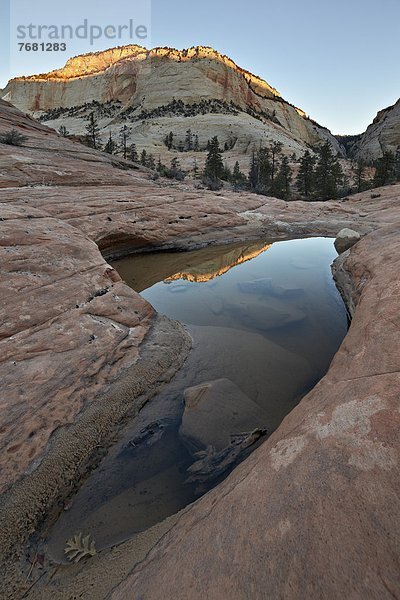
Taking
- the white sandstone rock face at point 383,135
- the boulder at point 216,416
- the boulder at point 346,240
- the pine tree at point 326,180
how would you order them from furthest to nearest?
1. the white sandstone rock face at point 383,135
2. the pine tree at point 326,180
3. the boulder at point 346,240
4. the boulder at point 216,416

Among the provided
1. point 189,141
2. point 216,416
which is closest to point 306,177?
point 189,141

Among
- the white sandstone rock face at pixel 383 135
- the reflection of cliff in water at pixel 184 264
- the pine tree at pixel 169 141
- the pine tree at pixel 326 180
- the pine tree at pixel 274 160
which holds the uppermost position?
the white sandstone rock face at pixel 383 135

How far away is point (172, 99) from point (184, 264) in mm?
89385

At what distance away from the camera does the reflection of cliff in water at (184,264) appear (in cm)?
1152

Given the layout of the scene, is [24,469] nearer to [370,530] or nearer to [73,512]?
[73,512]

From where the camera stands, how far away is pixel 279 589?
5.46 feet

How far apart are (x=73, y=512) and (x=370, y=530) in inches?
114

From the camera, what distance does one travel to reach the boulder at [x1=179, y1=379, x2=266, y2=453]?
3.96 m

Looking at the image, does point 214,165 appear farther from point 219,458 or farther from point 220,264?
point 219,458

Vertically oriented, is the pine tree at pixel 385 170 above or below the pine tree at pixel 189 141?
below

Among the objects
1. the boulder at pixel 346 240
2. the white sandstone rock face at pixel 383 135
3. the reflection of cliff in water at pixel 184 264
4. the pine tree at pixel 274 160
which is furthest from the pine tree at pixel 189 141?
the boulder at pixel 346 240

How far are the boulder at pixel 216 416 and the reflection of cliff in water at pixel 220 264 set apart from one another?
6817 millimetres

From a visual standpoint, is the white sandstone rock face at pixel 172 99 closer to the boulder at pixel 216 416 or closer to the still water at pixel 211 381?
the still water at pixel 211 381

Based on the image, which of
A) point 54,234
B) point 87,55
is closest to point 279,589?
point 54,234
